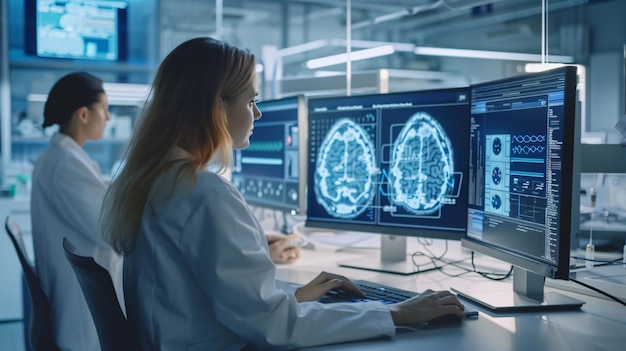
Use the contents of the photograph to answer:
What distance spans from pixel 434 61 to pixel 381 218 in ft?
26.5

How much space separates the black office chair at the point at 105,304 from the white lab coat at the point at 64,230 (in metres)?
1.26

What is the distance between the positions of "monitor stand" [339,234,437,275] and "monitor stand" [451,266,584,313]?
12.9 inches

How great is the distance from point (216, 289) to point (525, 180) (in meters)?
0.64

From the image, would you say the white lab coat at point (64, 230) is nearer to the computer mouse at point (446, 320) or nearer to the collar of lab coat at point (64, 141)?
the collar of lab coat at point (64, 141)

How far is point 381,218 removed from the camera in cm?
175

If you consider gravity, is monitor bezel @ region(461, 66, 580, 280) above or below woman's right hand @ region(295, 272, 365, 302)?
above

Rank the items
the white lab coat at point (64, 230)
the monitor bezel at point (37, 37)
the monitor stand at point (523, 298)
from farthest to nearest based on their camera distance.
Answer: the monitor bezel at point (37, 37), the white lab coat at point (64, 230), the monitor stand at point (523, 298)

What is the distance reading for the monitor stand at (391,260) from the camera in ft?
5.89

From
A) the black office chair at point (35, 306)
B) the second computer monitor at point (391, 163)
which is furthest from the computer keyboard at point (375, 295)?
the black office chair at point (35, 306)

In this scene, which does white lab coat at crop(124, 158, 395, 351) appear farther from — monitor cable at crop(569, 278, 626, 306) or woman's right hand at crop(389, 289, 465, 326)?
monitor cable at crop(569, 278, 626, 306)

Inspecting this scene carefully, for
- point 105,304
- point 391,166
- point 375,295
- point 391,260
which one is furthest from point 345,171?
point 105,304

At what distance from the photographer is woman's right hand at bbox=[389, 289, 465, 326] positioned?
1.17 meters

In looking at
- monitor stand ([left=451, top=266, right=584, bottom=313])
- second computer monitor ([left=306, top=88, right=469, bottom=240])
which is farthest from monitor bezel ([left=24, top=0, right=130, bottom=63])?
monitor stand ([left=451, top=266, right=584, bottom=313])

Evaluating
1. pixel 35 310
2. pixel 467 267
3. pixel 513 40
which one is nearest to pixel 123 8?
pixel 35 310
